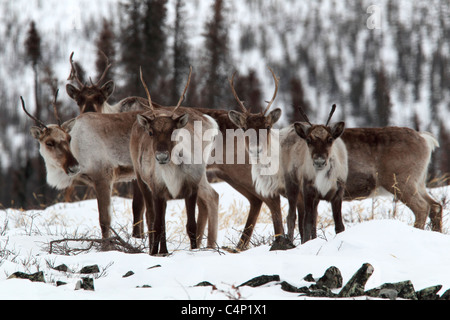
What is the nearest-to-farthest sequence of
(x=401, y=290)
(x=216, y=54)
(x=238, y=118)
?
(x=401, y=290) < (x=238, y=118) < (x=216, y=54)

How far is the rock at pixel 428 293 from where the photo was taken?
3.61m

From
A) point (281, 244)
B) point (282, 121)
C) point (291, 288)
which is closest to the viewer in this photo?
point (291, 288)

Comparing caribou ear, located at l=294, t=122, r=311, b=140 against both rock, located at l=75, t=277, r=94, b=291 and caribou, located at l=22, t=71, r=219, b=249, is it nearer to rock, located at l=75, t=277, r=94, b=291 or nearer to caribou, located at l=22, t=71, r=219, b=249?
Answer: caribou, located at l=22, t=71, r=219, b=249

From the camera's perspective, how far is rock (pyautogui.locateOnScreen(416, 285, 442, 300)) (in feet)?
11.8

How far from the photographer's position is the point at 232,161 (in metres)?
7.88

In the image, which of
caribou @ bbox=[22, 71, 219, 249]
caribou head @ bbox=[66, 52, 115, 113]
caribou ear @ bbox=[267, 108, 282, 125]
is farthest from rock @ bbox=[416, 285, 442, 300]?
caribou head @ bbox=[66, 52, 115, 113]

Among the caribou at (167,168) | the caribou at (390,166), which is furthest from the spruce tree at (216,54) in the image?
the caribou at (167,168)

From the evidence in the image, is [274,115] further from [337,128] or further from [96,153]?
[96,153]

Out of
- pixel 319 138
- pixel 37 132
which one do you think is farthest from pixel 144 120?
pixel 37 132

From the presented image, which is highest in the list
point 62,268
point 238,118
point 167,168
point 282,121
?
point 238,118

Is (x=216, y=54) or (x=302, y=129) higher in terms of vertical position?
(x=216, y=54)

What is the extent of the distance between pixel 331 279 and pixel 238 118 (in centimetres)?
347

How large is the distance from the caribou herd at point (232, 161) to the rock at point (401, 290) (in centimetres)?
243

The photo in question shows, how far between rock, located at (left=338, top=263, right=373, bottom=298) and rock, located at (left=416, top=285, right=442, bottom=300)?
36 centimetres
